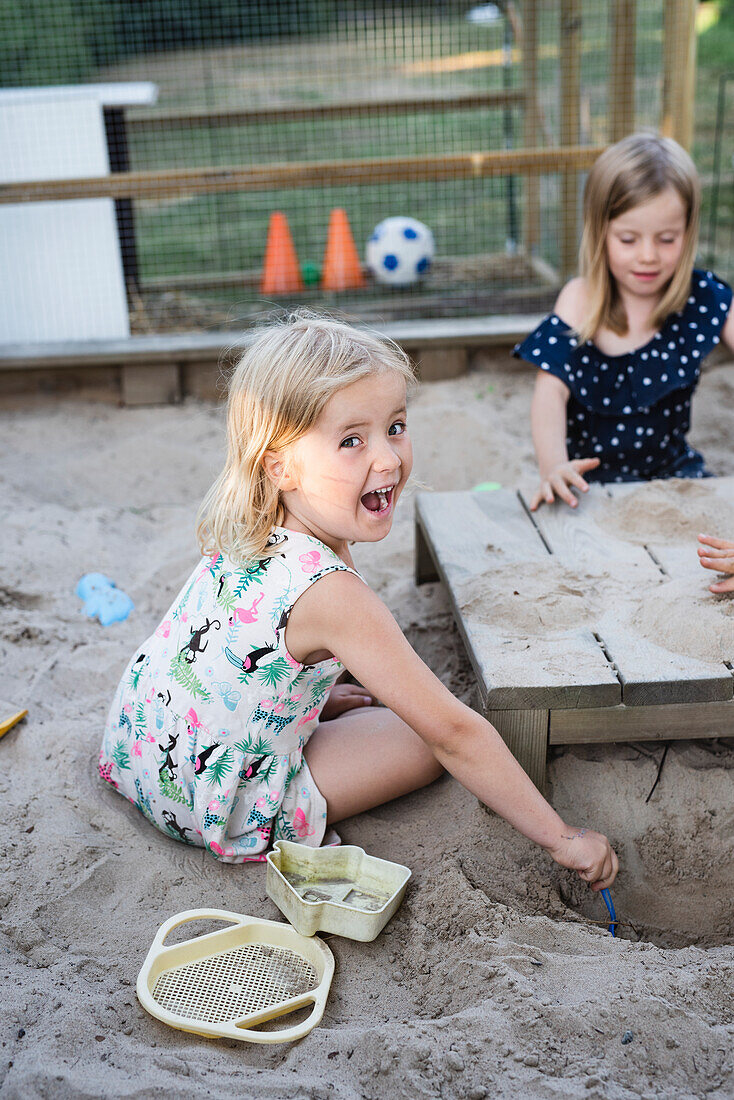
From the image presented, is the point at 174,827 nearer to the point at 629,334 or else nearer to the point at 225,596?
the point at 225,596

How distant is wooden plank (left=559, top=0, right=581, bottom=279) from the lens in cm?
485

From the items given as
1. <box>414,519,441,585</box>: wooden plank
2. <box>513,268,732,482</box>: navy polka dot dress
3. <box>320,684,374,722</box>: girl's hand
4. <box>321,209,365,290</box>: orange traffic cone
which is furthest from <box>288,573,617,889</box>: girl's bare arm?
<box>321,209,365,290</box>: orange traffic cone

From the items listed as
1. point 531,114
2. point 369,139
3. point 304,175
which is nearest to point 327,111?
point 531,114

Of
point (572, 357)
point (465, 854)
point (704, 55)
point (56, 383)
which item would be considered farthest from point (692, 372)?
point (704, 55)

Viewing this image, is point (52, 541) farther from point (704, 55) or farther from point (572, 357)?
point (704, 55)

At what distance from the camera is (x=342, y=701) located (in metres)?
2.12

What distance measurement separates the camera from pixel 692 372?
2879mm

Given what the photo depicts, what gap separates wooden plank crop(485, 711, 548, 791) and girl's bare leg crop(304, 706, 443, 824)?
0.63ft

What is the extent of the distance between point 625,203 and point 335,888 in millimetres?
1911

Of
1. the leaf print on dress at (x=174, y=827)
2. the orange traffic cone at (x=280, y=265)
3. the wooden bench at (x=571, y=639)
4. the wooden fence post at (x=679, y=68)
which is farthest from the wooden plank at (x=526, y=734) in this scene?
the orange traffic cone at (x=280, y=265)

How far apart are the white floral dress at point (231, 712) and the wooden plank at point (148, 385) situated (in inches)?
105

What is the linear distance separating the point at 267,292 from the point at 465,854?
13.2 ft

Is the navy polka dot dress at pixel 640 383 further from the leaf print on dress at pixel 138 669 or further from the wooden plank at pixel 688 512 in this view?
the leaf print on dress at pixel 138 669

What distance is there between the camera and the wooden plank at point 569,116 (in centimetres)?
485
